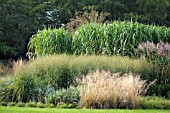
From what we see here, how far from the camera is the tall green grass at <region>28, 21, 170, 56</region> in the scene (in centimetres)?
1205

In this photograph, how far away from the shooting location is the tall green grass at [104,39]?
475 inches

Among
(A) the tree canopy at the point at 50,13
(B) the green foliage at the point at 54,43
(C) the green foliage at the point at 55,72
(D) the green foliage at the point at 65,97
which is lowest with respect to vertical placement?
(D) the green foliage at the point at 65,97

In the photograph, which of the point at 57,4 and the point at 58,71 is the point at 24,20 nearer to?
the point at 57,4

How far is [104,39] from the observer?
12.4 metres

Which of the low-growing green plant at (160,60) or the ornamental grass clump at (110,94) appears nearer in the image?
the ornamental grass clump at (110,94)

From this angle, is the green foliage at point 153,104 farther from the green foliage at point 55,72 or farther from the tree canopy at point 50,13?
the tree canopy at point 50,13

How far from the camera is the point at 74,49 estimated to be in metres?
13.2

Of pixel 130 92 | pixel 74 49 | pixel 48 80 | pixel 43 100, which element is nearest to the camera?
pixel 130 92

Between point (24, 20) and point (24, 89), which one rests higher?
point (24, 20)

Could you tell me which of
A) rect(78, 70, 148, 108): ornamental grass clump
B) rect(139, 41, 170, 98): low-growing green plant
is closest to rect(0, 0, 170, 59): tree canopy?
rect(139, 41, 170, 98): low-growing green plant

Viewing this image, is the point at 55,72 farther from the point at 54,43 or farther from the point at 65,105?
the point at 54,43

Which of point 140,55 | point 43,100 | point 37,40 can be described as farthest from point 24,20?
point 43,100

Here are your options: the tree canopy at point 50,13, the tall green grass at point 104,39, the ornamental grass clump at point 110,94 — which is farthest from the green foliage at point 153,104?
Answer: the tree canopy at point 50,13

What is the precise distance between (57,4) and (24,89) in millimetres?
23019
